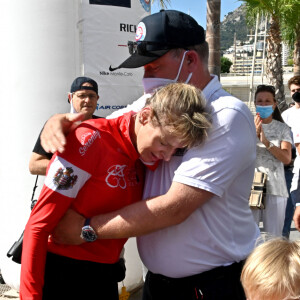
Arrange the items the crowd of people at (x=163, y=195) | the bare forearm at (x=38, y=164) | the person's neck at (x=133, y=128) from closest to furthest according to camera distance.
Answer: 1. the crowd of people at (x=163, y=195)
2. the person's neck at (x=133, y=128)
3. the bare forearm at (x=38, y=164)

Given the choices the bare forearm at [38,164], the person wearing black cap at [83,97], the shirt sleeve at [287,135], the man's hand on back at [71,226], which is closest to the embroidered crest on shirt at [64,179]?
the man's hand on back at [71,226]

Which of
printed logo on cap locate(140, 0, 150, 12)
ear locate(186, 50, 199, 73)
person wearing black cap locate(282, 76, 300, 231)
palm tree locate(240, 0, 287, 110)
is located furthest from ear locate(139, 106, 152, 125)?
palm tree locate(240, 0, 287, 110)

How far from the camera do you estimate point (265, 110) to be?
15.8 feet

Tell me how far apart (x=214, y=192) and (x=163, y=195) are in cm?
19

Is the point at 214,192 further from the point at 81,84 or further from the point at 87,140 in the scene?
the point at 81,84

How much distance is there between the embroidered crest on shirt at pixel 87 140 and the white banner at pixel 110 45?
2.19 meters

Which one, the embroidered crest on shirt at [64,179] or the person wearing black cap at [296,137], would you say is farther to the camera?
the person wearing black cap at [296,137]

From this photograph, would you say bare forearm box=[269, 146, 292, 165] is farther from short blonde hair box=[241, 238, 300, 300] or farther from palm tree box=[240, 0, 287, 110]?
palm tree box=[240, 0, 287, 110]

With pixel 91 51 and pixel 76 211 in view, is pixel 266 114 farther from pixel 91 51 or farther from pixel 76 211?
pixel 76 211

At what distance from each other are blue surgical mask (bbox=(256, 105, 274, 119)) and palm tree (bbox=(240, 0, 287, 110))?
9.38m

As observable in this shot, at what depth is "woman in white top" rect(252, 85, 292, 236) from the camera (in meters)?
4.63

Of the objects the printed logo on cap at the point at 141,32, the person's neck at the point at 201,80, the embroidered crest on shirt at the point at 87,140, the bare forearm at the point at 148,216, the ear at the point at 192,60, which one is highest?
the printed logo on cap at the point at 141,32

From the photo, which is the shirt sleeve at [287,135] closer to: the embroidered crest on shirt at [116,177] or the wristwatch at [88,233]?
the embroidered crest on shirt at [116,177]

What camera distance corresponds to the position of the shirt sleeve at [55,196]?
5.65 feet
